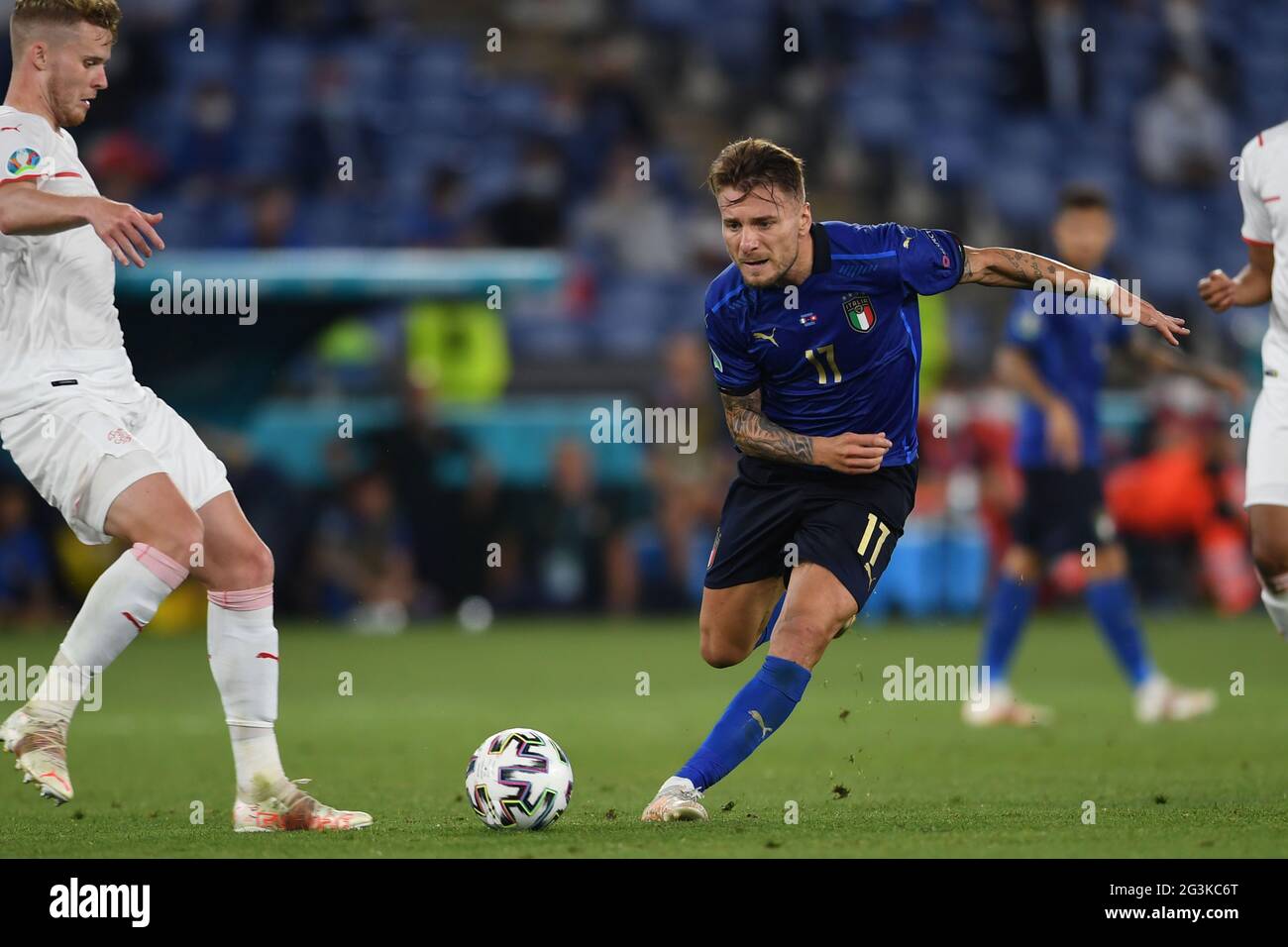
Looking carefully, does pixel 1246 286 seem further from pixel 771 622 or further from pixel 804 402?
pixel 771 622

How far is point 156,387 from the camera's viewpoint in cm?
1567

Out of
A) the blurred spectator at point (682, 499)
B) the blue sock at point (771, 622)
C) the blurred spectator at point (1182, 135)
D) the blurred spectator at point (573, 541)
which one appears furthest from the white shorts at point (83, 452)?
the blurred spectator at point (1182, 135)

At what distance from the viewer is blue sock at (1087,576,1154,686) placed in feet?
33.5

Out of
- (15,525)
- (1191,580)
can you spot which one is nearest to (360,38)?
(15,525)

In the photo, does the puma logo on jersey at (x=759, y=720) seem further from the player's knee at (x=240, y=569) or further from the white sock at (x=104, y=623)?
the white sock at (x=104, y=623)

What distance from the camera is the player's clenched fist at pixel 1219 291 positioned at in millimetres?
7039

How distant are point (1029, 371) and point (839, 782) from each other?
11.4 feet

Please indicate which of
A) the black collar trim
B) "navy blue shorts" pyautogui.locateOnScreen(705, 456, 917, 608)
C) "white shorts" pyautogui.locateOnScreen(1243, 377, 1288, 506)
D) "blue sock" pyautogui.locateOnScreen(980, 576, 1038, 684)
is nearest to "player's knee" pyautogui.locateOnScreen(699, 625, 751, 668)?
"navy blue shorts" pyautogui.locateOnScreen(705, 456, 917, 608)

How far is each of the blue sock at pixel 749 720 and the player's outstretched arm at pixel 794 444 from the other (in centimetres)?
76

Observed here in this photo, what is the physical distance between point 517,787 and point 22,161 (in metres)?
2.60

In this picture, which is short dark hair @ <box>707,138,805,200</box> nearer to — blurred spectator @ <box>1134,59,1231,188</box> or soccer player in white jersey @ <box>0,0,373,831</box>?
soccer player in white jersey @ <box>0,0,373,831</box>

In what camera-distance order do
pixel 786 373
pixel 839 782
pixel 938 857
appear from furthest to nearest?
pixel 839 782
pixel 786 373
pixel 938 857

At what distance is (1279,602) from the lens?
6.73 metres
